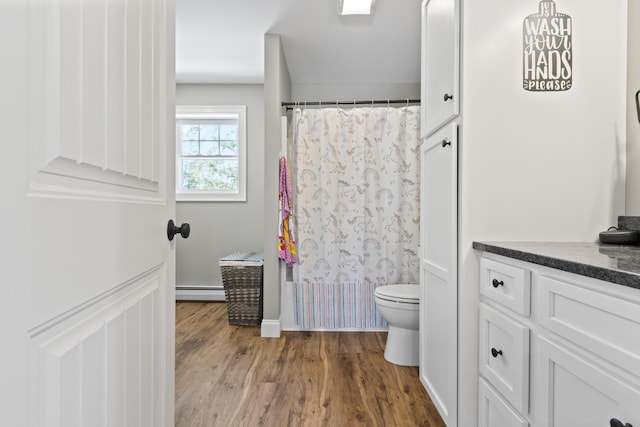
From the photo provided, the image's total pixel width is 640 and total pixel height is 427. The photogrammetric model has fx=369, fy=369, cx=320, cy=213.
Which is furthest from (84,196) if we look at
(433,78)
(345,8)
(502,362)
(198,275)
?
(198,275)

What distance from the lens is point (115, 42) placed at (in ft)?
2.25

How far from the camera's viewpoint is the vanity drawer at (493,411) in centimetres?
114

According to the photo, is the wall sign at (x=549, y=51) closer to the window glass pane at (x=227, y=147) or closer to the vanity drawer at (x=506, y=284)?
the vanity drawer at (x=506, y=284)

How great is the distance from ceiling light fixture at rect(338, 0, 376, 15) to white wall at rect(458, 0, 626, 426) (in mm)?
1120

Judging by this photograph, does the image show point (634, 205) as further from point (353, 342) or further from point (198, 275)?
point (198, 275)

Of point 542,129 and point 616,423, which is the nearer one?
point 616,423

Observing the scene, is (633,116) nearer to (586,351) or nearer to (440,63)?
(440,63)

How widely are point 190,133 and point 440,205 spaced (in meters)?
3.12

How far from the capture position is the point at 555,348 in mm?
976

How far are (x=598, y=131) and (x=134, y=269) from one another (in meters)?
1.66

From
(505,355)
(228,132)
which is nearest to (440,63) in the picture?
(505,355)

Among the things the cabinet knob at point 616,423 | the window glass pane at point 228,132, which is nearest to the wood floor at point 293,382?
the cabinet knob at point 616,423

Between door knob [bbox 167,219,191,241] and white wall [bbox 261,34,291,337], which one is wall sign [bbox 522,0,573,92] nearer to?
door knob [bbox 167,219,191,241]

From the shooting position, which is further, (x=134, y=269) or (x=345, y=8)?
(x=345, y=8)
